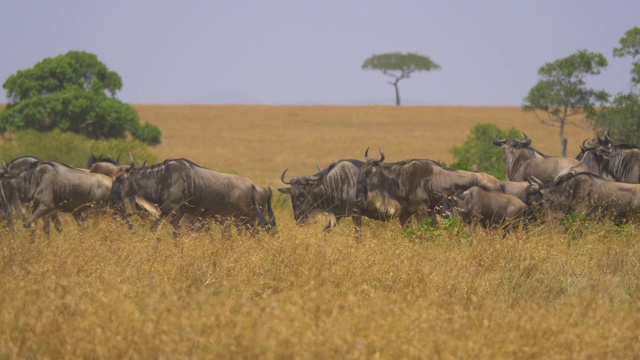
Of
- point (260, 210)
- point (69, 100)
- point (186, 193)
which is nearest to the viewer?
point (186, 193)

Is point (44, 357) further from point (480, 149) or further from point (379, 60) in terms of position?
point (379, 60)

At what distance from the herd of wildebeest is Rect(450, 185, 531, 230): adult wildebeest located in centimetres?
1

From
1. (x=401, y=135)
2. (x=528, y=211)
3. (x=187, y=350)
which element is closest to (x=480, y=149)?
(x=528, y=211)

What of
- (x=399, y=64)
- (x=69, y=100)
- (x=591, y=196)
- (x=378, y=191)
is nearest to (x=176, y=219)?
(x=378, y=191)

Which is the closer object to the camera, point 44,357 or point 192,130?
point 44,357

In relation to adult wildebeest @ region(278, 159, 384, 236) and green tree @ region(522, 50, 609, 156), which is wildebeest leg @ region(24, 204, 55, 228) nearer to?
adult wildebeest @ region(278, 159, 384, 236)

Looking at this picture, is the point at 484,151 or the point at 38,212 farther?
the point at 484,151

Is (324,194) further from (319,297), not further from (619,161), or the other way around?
(319,297)

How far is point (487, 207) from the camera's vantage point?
1198 cm

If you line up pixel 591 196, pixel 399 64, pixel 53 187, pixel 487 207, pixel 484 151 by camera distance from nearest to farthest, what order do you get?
pixel 487 207 → pixel 591 196 → pixel 53 187 → pixel 484 151 → pixel 399 64

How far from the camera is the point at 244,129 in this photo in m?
70.7

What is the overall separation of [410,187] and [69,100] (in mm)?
25097

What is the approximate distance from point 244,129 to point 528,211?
59.2 m

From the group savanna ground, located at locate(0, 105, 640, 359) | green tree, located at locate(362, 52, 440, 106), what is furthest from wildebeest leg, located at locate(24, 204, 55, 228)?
green tree, located at locate(362, 52, 440, 106)
